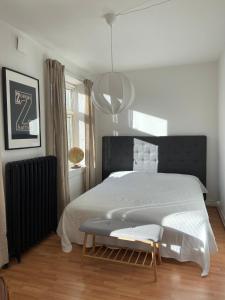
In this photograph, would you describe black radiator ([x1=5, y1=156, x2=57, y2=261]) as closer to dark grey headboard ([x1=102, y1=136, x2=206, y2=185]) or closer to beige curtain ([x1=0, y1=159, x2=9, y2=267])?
beige curtain ([x1=0, y1=159, x2=9, y2=267])

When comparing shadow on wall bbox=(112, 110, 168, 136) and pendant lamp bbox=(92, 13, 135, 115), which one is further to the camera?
shadow on wall bbox=(112, 110, 168, 136)

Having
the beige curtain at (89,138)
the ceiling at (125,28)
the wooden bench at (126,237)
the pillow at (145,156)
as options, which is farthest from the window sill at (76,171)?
the ceiling at (125,28)

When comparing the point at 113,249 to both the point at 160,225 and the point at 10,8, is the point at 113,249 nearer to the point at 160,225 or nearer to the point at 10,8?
the point at 160,225

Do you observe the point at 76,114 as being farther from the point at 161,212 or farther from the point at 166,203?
the point at 161,212

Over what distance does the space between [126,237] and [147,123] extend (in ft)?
8.68

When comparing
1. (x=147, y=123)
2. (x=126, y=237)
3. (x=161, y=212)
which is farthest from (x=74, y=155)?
(x=126, y=237)

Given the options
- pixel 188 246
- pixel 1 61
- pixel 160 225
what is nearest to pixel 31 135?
pixel 1 61

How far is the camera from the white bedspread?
2.26 metres

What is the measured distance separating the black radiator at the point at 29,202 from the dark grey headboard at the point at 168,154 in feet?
4.88

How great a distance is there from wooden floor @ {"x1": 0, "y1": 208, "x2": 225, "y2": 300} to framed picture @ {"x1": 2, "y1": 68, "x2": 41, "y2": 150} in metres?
1.26

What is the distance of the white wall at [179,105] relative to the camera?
404 cm

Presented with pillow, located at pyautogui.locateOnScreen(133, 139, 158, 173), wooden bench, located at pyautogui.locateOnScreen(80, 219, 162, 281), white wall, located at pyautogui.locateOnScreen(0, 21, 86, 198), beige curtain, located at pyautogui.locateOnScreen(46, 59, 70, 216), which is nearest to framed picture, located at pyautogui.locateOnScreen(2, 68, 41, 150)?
white wall, located at pyautogui.locateOnScreen(0, 21, 86, 198)

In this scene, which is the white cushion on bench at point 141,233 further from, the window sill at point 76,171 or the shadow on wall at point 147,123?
the shadow on wall at point 147,123

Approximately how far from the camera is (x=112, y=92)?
8.28 ft
